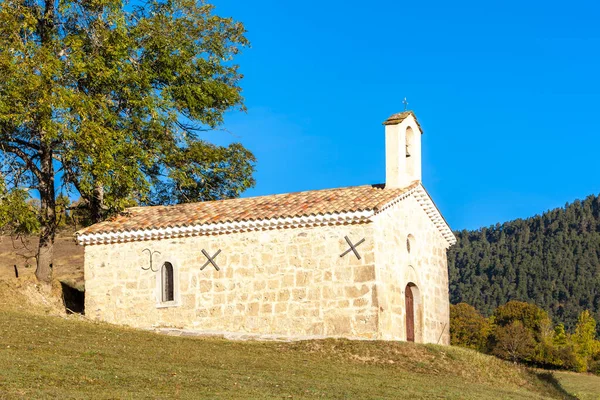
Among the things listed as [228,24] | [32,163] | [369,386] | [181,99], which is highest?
[228,24]

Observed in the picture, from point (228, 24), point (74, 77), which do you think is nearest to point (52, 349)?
point (74, 77)

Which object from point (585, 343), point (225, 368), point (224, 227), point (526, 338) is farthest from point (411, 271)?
point (585, 343)

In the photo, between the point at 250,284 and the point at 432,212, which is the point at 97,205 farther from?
the point at 432,212

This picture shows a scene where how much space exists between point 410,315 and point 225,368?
9914 millimetres

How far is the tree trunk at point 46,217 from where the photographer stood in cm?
3575

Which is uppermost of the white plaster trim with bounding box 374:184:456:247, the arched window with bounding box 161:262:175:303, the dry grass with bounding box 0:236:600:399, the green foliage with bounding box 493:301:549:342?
the white plaster trim with bounding box 374:184:456:247

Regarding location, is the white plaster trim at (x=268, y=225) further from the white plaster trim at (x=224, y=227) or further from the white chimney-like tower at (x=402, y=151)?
the white chimney-like tower at (x=402, y=151)

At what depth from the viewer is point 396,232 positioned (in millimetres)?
30688

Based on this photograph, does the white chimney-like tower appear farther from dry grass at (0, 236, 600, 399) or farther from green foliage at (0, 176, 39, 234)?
green foliage at (0, 176, 39, 234)

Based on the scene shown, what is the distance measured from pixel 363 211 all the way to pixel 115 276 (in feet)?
30.2

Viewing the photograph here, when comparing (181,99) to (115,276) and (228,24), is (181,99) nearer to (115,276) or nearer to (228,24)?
(228,24)

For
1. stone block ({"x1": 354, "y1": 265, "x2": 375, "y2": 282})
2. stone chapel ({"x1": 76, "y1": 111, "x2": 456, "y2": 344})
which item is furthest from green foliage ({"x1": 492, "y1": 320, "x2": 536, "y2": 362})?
stone block ({"x1": 354, "y1": 265, "x2": 375, "y2": 282})

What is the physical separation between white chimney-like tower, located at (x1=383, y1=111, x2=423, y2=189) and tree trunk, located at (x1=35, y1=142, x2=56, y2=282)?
497 inches

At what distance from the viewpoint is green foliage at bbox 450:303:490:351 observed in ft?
274
